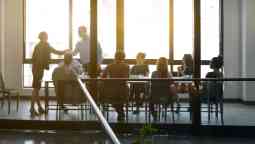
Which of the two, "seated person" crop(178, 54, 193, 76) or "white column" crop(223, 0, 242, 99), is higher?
"white column" crop(223, 0, 242, 99)

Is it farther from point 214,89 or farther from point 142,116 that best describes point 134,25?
point 214,89

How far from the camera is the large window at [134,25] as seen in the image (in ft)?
44.2

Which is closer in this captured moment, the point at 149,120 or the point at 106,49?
the point at 149,120

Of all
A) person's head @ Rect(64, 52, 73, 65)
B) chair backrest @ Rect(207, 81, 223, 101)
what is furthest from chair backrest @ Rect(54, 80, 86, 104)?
chair backrest @ Rect(207, 81, 223, 101)

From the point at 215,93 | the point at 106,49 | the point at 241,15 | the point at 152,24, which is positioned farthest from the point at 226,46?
the point at 215,93

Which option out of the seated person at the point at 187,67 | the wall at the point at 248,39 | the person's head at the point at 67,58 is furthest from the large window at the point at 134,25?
the person's head at the point at 67,58

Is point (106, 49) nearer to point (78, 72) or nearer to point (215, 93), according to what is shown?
point (78, 72)

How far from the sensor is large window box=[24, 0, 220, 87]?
13.5 m

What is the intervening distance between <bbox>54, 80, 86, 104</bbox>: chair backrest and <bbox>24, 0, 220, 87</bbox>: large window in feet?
15.0

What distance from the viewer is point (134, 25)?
13.8 metres

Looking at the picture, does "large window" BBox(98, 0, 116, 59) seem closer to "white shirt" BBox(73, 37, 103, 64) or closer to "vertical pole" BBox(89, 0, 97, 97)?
"white shirt" BBox(73, 37, 103, 64)

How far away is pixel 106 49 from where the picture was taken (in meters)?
13.8

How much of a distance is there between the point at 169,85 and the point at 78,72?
1.98m

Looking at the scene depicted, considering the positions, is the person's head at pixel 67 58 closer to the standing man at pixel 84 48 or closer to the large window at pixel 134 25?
the standing man at pixel 84 48
